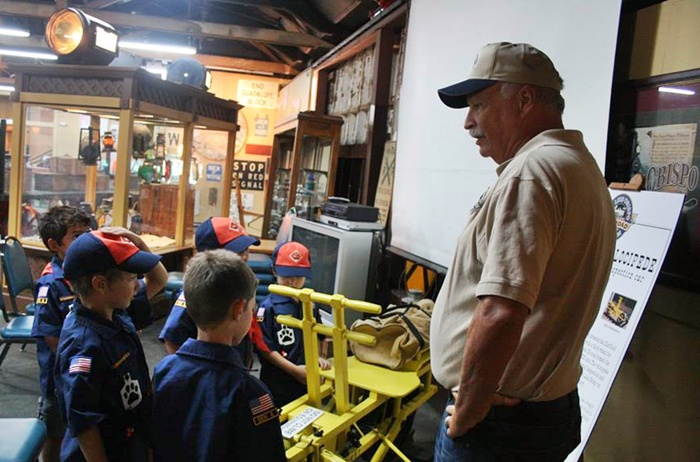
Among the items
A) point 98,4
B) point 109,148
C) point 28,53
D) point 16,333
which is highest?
point 98,4

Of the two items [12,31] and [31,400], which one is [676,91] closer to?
[31,400]

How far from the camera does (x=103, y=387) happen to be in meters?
1.40

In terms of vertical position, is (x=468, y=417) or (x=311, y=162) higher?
(x=311, y=162)

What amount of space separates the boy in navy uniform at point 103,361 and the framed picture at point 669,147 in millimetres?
1734

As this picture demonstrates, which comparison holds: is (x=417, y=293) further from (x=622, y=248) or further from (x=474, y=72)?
(x=474, y=72)

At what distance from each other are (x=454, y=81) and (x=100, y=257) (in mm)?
2311

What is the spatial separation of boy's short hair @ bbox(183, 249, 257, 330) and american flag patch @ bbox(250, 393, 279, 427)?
21cm

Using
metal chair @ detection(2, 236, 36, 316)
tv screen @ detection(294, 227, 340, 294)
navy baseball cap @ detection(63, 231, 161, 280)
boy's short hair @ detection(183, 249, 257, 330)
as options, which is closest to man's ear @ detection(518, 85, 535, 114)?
boy's short hair @ detection(183, 249, 257, 330)

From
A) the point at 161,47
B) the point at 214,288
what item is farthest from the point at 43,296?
the point at 161,47

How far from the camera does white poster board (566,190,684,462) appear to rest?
170cm

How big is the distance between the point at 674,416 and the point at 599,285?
982mm

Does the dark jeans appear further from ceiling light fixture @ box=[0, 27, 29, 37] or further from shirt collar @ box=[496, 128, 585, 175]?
ceiling light fixture @ box=[0, 27, 29, 37]

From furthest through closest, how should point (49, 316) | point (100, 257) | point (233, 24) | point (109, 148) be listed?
point (233, 24) → point (109, 148) → point (49, 316) → point (100, 257)

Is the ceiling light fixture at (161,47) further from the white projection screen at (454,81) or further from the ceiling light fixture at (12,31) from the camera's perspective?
the white projection screen at (454,81)
